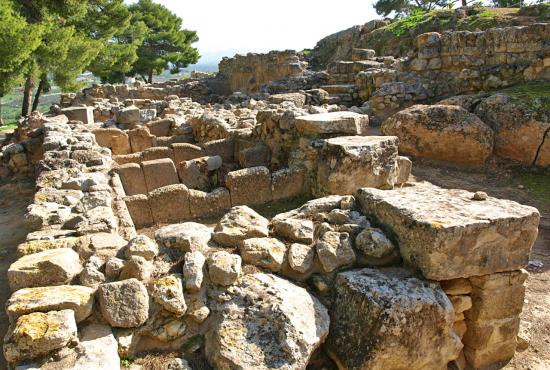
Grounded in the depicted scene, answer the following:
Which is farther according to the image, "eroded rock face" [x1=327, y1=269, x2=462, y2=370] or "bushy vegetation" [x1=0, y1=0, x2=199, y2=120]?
"bushy vegetation" [x1=0, y1=0, x2=199, y2=120]

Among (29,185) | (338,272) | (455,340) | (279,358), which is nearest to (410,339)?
(455,340)

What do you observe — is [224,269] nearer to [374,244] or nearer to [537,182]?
[374,244]

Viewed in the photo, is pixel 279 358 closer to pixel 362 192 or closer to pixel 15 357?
pixel 15 357

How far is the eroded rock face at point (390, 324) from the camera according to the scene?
9.27 feet

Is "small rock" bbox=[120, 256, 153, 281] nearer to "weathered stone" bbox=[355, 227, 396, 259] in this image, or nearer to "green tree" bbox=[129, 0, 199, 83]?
"weathered stone" bbox=[355, 227, 396, 259]

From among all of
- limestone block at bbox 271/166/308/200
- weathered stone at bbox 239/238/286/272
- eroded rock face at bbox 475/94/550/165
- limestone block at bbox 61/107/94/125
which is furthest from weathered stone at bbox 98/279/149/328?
limestone block at bbox 61/107/94/125

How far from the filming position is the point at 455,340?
10.2ft

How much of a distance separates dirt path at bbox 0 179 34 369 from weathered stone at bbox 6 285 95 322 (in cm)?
56

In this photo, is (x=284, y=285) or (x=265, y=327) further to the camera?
(x=284, y=285)

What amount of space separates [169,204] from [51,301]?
3338 mm

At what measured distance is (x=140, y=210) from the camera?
575cm

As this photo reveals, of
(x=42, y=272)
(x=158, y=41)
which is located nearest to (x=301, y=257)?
(x=42, y=272)

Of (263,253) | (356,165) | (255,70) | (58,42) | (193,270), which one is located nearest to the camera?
(193,270)

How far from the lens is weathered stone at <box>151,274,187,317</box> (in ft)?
9.00
